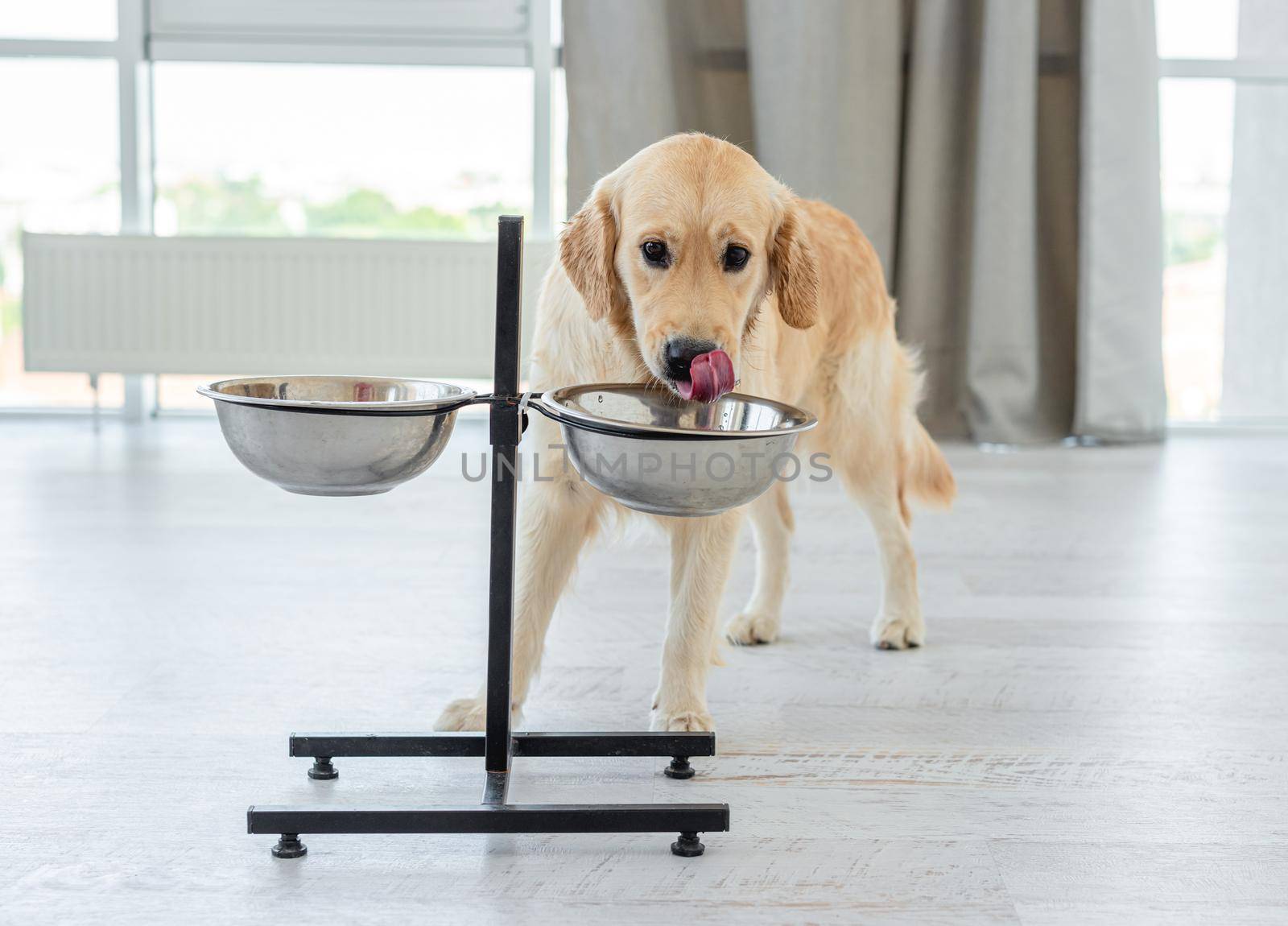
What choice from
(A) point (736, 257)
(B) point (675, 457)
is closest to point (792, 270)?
(A) point (736, 257)

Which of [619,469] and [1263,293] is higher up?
[1263,293]

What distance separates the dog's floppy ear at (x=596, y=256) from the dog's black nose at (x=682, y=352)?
0.61 ft

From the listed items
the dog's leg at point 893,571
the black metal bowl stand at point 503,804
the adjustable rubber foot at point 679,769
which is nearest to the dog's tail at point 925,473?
the dog's leg at point 893,571

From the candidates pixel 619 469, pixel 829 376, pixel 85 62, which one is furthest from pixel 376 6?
pixel 619 469

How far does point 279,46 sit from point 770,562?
3.96m

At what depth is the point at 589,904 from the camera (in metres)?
1.34

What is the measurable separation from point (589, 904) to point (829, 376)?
1374mm

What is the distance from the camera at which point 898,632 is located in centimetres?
234

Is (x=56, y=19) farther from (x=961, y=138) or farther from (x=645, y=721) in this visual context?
(x=645, y=721)

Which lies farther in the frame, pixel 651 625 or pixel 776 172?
pixel 776 172

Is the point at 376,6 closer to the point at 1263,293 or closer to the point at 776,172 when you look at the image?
the point at 776,172

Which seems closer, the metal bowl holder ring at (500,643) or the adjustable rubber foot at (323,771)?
the metal bowl holder ring at (500,643)

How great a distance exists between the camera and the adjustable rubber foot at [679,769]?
1.69m

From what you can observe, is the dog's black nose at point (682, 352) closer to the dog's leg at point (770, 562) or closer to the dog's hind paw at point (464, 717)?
the dog's hind paw at point (464, 717)
